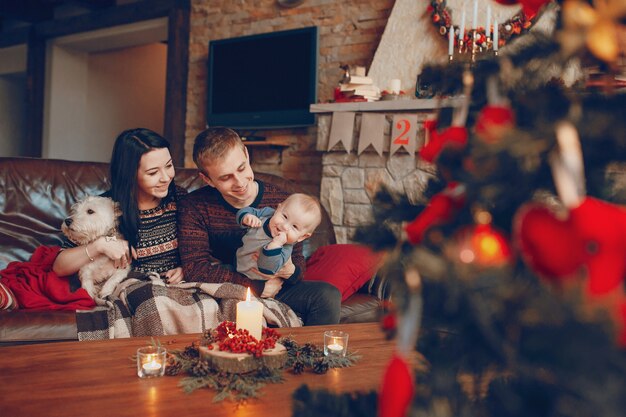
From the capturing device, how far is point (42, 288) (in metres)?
1.98

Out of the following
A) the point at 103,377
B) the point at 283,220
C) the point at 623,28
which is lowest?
the point at 103,377

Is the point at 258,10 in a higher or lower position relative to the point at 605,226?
higher

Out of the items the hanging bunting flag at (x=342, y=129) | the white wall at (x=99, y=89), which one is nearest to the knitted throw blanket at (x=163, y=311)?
the hanging bunting flag at (x=342, y=129)

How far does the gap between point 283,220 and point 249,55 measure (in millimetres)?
3309

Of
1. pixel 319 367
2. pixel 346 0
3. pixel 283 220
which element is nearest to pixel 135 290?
pixel 283 220

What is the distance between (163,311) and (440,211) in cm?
147

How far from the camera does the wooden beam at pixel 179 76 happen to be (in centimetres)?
560

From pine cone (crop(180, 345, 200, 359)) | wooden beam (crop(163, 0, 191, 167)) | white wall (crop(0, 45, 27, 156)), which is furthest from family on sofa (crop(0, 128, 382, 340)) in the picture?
white wall (crop(0, 45, 27, 156))

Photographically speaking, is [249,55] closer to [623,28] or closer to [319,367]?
[319,367]

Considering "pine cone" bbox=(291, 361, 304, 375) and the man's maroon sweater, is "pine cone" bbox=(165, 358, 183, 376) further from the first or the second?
the man's maroon sweater

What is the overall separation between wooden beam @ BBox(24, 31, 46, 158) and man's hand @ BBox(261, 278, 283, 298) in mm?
6035

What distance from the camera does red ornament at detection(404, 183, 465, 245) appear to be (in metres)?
0.50

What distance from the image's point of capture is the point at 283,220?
6.37 feet

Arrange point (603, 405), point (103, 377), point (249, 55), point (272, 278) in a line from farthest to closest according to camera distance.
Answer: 1. point (249, 55)
2. point (272, 278)
3. point (103, 377)
4. point (603, 405)
